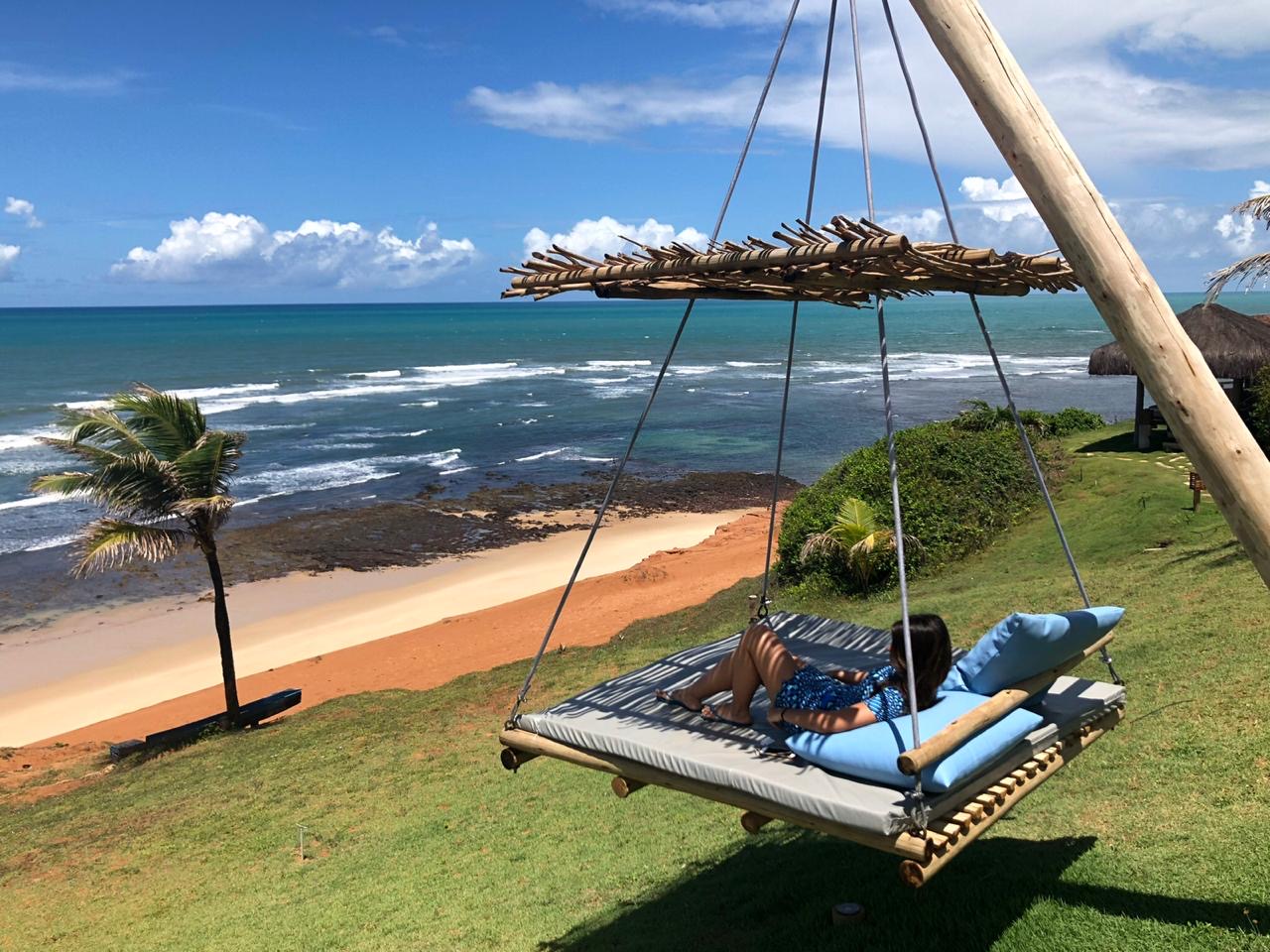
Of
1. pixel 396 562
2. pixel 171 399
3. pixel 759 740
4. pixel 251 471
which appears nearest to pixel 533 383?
pixel 251 471

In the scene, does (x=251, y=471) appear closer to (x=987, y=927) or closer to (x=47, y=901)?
(x=47, y=901)

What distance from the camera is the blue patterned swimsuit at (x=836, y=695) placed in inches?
182

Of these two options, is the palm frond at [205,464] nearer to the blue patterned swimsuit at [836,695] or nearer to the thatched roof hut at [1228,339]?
the blue patterned swimsuit at [836,695]

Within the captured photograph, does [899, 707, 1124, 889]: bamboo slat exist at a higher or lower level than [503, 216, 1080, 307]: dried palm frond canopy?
lower

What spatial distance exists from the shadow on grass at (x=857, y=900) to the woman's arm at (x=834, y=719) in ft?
3.04

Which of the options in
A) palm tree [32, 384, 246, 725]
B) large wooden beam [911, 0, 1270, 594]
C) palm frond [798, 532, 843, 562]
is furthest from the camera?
palm frond [798, 532, 843, 562]

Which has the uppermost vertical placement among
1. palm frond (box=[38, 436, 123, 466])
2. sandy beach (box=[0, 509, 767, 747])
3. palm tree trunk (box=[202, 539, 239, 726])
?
palm frond (box=[38, 436, 123, 466])

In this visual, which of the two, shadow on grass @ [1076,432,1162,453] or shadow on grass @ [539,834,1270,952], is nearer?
shadow on grass @ [539,834,1270,952]

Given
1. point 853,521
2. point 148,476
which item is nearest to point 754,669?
point 853,521

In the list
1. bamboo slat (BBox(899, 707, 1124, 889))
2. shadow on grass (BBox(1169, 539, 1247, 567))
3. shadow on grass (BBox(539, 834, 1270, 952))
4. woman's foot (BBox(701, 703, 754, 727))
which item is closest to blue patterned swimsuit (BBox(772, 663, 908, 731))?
woman's foot (BBox(701, 703, 754, 727))

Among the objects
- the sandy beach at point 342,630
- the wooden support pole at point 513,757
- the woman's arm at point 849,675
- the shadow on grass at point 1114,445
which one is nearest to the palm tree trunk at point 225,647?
the sandy beach at point 342,630

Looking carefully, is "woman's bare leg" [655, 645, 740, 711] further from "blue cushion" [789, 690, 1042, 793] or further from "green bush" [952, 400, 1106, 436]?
"green bush" [952, 400, 1106, 436]

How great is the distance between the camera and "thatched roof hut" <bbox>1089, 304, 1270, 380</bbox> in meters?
18.0

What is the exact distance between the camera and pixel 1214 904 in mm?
4387
